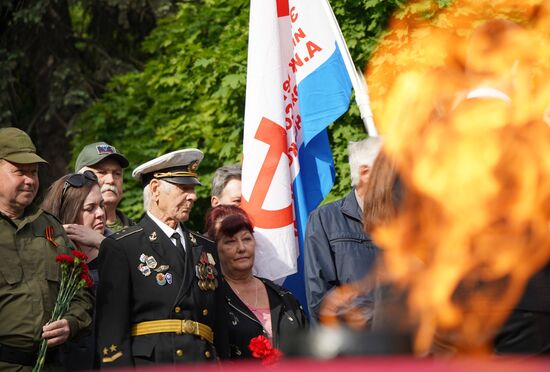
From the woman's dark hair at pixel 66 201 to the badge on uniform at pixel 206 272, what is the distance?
1.12 meters

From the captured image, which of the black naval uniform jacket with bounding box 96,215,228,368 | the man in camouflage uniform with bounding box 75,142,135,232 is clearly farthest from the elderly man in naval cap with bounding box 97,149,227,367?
the man in camouflage uniform with bounding box 75,142,135,232

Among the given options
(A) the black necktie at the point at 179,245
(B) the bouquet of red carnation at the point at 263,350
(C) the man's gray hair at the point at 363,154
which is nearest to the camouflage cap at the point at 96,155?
(A) the black necktie at the point at 179,245

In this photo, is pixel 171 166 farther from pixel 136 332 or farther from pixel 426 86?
pixel 426 86

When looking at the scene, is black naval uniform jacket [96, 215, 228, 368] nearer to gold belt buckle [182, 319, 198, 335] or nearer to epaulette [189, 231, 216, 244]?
gold belt buckle [182, 319, 198, 335]

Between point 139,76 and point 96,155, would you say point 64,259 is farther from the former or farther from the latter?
point 139,76

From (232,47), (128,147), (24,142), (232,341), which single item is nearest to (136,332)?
(232,341)

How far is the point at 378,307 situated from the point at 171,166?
3099 millimetres

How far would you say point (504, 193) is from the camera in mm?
3615

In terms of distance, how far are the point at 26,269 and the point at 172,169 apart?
44.2 inches

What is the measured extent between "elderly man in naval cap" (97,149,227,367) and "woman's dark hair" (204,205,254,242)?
479 mm

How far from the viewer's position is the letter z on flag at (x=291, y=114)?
24.7ft

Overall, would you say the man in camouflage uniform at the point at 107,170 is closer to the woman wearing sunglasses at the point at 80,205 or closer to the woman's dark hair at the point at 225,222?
the woman wearing sunglasses at the point at 80,205

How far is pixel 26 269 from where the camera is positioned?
19.3ft

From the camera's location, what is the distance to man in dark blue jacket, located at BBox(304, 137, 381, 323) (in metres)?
6.33
